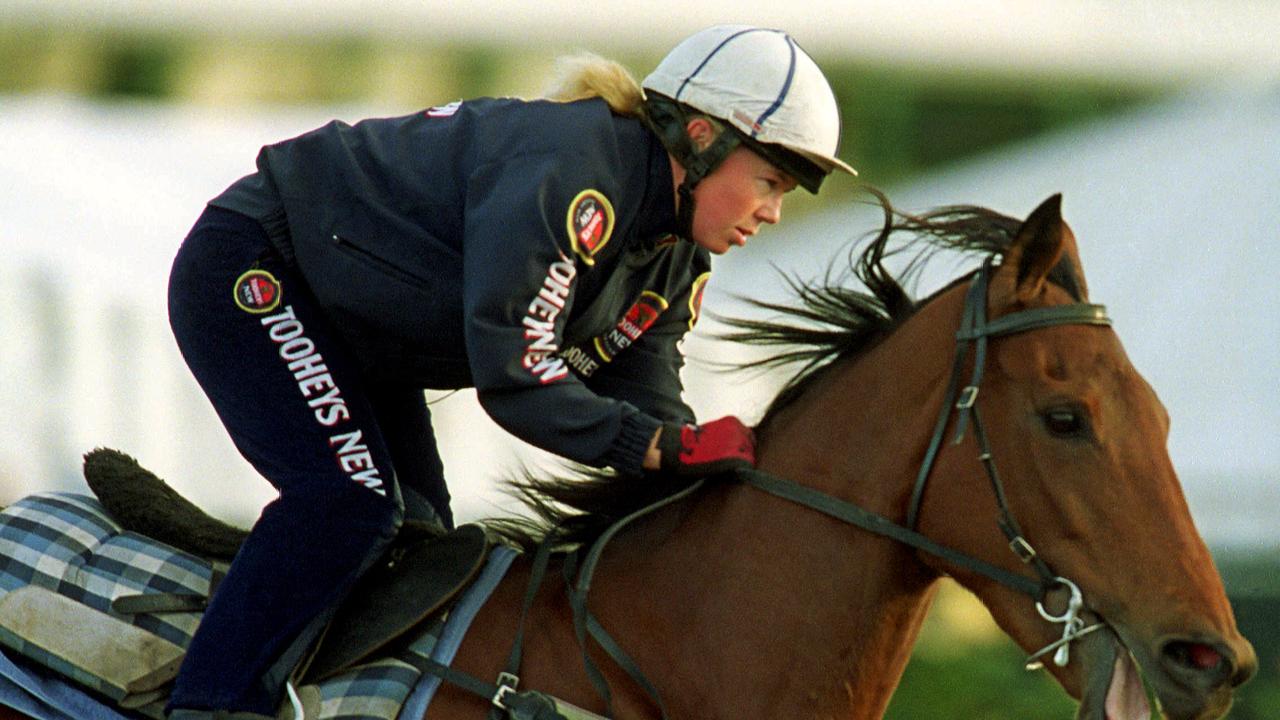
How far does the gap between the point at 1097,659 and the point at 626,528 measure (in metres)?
0.99

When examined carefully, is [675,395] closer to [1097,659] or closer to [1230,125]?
[1097,659]

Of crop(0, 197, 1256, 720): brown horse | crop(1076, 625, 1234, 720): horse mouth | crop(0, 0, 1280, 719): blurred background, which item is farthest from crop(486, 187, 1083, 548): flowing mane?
crop(0, 0, 1280, 719): blurred background

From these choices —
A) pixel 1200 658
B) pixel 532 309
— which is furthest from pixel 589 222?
pixel 1200 658

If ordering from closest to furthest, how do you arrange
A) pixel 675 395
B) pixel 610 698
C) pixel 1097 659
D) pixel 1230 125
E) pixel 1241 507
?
pixel 1097 659 → pixel 610 698 → pixel 675 395 → pixel 1241 507 → pixel 1230 125

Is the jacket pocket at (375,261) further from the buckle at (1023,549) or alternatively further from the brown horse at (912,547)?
the buckle at (1023,549)

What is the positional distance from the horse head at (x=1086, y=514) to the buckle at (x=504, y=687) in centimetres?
85

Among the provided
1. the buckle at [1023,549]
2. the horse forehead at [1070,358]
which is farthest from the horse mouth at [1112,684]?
the horse forehead at [1070,358]

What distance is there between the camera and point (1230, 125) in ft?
34.1

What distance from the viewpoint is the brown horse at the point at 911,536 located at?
2770mm

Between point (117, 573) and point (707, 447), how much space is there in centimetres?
126

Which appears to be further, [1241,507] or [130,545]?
[1241,507]

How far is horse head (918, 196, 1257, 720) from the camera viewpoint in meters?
2.71

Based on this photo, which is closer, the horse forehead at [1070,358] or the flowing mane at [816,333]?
the horse forehead at [1070,358]

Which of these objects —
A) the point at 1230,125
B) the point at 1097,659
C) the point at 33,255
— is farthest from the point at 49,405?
the point at 1230,125
